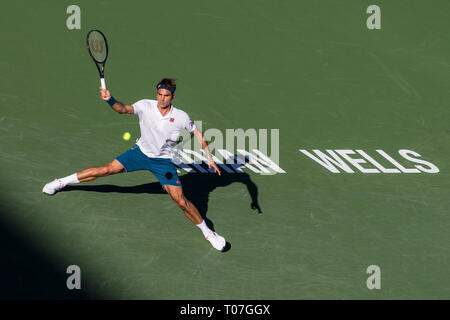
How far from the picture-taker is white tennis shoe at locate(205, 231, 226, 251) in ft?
41.8

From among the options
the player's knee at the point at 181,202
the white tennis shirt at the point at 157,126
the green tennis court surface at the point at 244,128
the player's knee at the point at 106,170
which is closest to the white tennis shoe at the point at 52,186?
the green tennis court surface at the point at 244,128

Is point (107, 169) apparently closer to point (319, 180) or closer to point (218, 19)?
point (319, 180)

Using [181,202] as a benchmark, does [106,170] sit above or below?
above

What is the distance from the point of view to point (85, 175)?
13.3 metres

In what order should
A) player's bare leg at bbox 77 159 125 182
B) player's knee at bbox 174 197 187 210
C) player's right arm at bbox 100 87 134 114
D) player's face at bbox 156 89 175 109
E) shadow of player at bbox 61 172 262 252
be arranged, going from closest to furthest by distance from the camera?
player's right arm at bbox 100 87 134 114 < player's face at bbox 156 89 175 109 < player's knee at bbox 174 197 187 210 < player's bare leg at bbox 77 159 125 182 < shadow of player at bbox 61 172 262 252

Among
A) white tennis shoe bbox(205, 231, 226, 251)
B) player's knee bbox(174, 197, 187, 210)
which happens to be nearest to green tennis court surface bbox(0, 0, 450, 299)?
white tennis shoe bbox(205, 231, 226, 251)

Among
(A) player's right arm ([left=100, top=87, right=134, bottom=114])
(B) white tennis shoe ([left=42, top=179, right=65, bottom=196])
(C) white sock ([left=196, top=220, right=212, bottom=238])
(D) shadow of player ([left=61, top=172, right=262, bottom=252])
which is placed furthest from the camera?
(D) shadow of player ([left=61, top=172, right=262, bottom=252])

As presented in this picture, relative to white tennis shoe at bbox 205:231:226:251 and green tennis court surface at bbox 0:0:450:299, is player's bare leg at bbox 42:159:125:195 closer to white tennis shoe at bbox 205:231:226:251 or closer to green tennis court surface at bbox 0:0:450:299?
green tennis court surface at bbox 0:0:450:299

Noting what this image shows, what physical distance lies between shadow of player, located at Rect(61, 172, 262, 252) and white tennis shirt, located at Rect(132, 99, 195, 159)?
1600 millimetres

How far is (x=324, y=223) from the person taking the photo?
13.9 meters

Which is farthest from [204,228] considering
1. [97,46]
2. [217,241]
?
[97,46]

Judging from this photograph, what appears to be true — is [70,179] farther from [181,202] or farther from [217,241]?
[217,241]

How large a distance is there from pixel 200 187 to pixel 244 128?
8.14ft
